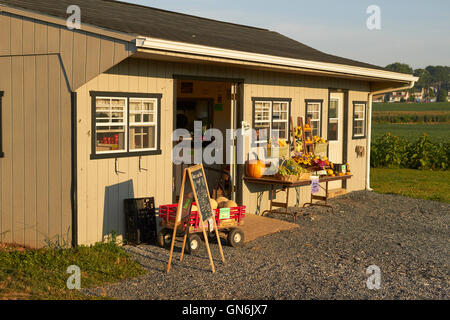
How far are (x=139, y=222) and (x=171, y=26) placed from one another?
4091mm

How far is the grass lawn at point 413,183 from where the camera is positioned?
15.3 m

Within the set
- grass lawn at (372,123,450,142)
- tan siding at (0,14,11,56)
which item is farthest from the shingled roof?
grass lawn at (372,123,450,142)

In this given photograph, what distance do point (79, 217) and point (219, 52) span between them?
3081mm

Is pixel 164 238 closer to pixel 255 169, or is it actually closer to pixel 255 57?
pixel 255 169

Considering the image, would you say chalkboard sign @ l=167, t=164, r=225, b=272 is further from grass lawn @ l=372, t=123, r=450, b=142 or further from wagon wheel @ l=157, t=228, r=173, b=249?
grass lawn @ l=372, t=123, r=450, b=142

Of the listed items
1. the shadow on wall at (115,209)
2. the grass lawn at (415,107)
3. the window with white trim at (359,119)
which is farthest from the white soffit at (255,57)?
the grass lawn at (415,107)

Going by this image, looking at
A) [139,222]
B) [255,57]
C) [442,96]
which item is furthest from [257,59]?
[442,96]

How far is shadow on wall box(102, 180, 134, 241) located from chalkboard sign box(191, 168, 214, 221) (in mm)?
1485

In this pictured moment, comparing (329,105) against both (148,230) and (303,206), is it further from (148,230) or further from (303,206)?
(148,230)

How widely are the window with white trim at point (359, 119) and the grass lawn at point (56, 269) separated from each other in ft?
27.0

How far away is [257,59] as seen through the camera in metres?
9.29

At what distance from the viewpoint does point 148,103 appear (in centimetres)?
872

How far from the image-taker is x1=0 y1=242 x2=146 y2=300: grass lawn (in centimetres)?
602
